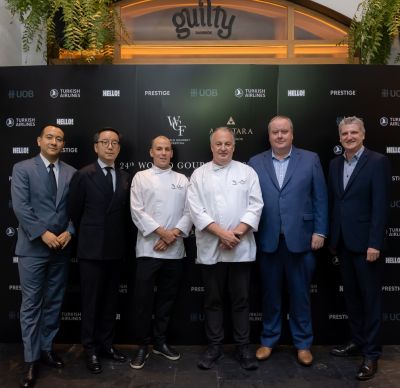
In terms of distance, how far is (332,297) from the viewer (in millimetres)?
3713

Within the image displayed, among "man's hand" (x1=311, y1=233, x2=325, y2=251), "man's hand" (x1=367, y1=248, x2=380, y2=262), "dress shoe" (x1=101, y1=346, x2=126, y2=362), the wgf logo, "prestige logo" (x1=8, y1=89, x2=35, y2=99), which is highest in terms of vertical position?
"prestige logo" (x1=8, y1=89, x2=35, y2=99)

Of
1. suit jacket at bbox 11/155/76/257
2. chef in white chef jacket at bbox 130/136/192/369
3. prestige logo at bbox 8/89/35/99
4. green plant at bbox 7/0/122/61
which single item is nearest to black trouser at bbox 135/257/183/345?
chef in white chef jacket at bbox 130/136/192/369

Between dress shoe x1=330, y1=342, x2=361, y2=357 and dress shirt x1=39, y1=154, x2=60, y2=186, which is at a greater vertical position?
dress shirt x1=39, y1=154, x2=60, y2=186

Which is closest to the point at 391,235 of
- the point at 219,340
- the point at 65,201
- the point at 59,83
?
the point at 219,340

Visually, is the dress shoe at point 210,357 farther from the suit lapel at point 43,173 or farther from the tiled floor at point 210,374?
the suit lapel at point 43,173

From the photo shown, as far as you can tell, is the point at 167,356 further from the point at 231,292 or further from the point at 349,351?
the point at 349,351

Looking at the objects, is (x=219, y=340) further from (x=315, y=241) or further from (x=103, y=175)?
(x=103, y=175)

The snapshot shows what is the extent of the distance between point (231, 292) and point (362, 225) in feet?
3.91

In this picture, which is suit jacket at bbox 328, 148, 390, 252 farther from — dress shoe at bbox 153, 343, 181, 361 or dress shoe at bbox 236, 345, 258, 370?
dress shoe at bbox 153, 343, 181, 361

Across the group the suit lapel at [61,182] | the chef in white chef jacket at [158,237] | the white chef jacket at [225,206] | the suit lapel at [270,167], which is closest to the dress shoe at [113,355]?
the chef in white chef jacket at [158,237]

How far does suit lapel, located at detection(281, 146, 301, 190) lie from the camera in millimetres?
3245

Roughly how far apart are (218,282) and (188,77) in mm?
1929

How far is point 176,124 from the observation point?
12.2ft

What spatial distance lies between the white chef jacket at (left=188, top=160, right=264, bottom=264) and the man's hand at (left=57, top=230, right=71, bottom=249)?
102 centimetres
